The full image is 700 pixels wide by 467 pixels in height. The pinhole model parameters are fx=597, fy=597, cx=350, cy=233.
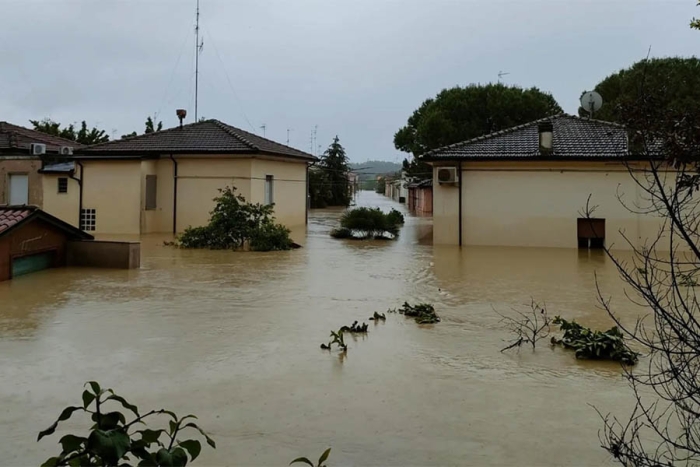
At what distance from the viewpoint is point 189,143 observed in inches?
914

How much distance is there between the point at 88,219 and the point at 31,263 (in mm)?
10896

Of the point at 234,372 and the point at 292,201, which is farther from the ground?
the point at 292,201

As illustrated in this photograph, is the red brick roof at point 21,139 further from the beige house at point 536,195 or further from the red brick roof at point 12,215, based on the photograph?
the beige house at point 536,195

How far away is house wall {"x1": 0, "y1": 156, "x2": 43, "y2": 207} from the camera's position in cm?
2311

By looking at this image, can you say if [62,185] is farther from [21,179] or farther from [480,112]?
[480,112]

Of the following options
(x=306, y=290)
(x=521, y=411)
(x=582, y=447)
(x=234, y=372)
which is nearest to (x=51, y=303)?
(x=306, y=290)

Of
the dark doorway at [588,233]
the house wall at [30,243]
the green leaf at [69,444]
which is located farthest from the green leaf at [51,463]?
the dark doorway at [588,233]

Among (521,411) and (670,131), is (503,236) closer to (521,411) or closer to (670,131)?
(521,411)

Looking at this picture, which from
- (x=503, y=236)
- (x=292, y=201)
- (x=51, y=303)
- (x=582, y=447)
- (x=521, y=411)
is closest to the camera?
(x=582, y=447)

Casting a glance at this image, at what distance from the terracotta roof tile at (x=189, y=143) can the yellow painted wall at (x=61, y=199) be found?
5.12ft

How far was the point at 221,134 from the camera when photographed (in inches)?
952

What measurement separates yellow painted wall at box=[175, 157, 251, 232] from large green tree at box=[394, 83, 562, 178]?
67.6 feet

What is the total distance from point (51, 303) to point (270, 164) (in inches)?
617

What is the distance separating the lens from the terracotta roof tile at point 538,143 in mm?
18625
